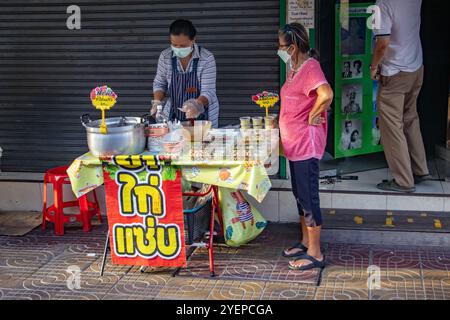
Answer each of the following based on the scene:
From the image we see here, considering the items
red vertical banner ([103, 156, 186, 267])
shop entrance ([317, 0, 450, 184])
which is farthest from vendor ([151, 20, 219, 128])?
shop entrance ([317, 0, 450, 184])

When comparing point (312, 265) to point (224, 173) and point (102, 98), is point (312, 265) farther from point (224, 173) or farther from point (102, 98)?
point (102, 98)

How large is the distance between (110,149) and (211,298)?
1.32 m

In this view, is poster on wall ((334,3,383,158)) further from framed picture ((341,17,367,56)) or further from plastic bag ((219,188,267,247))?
plastic bag ((219,188,267,247))

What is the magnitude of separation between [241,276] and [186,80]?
1761mm

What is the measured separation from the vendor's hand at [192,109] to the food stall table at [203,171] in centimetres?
51

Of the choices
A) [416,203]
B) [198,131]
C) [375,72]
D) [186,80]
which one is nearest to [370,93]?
[375,72]

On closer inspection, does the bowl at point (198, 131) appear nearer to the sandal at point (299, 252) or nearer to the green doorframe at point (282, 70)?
the sandal at point (299, 252)

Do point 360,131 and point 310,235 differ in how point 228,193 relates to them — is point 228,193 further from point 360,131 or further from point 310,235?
point 360,131

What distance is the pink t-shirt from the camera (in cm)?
494

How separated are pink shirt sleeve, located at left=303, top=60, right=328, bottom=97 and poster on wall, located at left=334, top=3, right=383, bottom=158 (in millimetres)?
1929

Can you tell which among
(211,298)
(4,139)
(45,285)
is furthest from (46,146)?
(211,298)

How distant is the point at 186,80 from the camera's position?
5.77m

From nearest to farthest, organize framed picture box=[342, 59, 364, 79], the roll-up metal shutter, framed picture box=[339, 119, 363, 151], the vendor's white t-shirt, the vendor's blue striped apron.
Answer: the vendor's blue striped apron < the vendor's white t-shirt < the roll-up metal shutter < framed picture box=[342, 59, 364, 79] < framed picture box=[339, 119, 363, 151]

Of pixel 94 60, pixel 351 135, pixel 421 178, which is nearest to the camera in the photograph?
pixel 421 178
